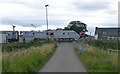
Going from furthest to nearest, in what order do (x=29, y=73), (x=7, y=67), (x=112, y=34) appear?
(x=112, y=34) → (x=29, y=73) → (x=7, y=67)

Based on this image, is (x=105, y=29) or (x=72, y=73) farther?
(x=105, y=29)

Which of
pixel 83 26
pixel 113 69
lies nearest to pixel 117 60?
pixel 113 69

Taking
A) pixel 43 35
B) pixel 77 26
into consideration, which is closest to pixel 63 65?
pixel 43 35

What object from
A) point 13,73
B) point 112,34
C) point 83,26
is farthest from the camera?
point 83,26

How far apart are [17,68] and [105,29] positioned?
386 ft

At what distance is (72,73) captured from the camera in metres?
16.0

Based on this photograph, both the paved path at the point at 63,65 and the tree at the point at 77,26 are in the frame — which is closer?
the paved path at the point at 63,65

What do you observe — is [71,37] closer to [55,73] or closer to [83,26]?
[83,26]

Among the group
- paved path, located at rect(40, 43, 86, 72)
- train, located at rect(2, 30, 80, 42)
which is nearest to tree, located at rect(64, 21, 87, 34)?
train, located at rect(2, 30, 80, 42)

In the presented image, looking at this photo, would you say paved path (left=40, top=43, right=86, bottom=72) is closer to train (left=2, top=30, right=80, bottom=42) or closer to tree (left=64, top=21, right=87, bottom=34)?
train (left=2, top=30, right=80, bottom=42)

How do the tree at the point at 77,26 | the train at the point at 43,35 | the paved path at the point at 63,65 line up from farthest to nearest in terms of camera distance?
the tree at the point at 77,26 → the train at the point at 43,35 → the paved path at the point at 63,65

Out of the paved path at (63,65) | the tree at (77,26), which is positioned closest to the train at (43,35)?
the tree at (77,26)

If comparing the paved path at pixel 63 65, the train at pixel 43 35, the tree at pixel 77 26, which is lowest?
the paved path at pixel 63 65

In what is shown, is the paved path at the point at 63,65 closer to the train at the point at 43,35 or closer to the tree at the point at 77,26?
the train at the point at 43,35
